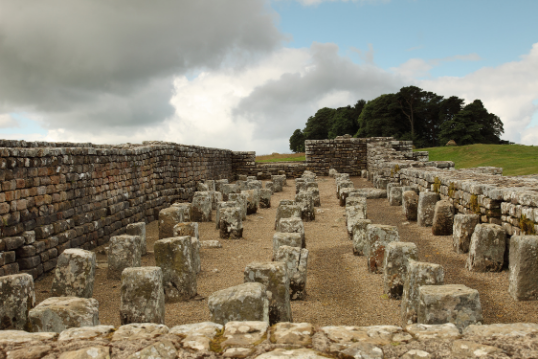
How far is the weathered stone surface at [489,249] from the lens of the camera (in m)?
6.27

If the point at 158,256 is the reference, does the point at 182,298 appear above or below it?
below

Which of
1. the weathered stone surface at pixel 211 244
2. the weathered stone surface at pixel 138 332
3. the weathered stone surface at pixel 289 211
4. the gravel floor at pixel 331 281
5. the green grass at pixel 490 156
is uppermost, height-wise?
the green grass at pixel 490 156

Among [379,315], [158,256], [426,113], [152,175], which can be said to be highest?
[426,113]

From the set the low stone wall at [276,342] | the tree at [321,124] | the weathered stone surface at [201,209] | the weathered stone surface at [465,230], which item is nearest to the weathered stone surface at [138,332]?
the low stone wall at [276,342]

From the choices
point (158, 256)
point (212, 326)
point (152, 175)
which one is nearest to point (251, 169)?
point (152, 175)

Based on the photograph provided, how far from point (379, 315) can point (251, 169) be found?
912 inches

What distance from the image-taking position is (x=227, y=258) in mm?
8070

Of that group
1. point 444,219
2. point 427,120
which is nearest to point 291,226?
point 444,219

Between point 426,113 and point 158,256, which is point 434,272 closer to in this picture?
point 158,256

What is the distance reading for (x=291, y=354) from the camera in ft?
9.60

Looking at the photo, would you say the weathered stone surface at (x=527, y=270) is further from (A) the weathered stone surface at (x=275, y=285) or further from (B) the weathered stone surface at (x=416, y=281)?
(A) the weathered stone surface at (x=275, y=285)

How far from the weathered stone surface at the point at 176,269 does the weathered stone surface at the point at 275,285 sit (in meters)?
1.41

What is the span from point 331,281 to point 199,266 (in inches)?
90.1

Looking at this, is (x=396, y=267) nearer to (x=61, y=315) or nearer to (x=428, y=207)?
(x=61, y=315)
